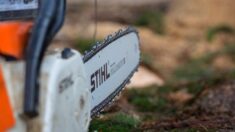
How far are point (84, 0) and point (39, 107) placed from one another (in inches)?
540

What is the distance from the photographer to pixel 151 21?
1652 cm

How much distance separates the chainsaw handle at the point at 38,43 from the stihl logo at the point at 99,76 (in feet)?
3.57

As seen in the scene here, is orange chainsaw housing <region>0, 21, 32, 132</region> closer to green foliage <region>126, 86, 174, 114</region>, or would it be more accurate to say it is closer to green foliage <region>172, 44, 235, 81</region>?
green foliage <region>126, 86, 174, 114</region>

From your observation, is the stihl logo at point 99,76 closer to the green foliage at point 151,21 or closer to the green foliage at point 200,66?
the green foliage at point 200,66

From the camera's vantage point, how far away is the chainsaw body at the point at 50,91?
3496 millimetres

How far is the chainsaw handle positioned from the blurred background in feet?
5.15

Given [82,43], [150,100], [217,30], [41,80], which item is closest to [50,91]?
[41,80]

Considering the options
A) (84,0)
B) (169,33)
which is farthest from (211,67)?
(84,0)

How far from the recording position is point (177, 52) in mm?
15211

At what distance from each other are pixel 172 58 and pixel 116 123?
9430 millimetres

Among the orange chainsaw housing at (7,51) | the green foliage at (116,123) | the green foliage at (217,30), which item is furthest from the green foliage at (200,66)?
the orange chainsaw housing at (7,51)

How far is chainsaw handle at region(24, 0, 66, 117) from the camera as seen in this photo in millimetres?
3475

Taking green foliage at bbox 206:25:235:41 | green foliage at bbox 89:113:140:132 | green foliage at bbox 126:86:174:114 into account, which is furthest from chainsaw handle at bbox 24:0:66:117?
green foliage at bbox 206:25:235:41

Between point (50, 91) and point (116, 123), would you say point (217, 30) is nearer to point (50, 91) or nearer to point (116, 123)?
point (116, 123)
